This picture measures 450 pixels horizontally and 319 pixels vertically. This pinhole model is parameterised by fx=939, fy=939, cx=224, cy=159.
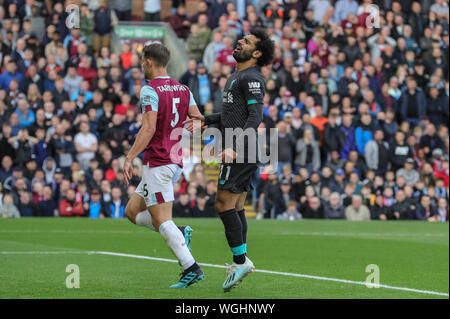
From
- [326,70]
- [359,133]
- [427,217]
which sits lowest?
[427,217]

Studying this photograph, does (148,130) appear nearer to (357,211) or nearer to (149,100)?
(149,100)

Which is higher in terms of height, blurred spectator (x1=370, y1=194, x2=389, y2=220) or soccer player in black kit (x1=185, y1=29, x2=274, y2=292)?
soccer player in black kit (x1=185, y1=29, x2=274, y2=292)

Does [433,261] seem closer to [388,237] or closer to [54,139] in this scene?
[388,237]

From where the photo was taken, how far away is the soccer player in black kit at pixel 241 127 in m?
9.39

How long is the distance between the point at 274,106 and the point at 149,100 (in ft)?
48.9

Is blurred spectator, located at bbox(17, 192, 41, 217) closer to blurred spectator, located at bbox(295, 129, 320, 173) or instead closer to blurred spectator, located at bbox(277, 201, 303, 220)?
blurred spectator, located at bbox(277, 201, 303, 220)

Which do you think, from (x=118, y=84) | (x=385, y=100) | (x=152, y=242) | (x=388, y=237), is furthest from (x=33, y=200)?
(x=385, y=100)

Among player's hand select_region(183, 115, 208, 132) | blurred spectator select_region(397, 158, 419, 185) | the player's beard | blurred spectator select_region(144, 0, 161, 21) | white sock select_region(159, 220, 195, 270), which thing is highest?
blurred spectator select_region(144, 0, 161, 21)

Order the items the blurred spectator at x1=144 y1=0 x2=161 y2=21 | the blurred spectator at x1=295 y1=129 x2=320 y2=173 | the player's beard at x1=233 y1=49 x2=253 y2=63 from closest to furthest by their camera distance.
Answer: the player's beard at x1=233 y1=49 x2=253 y2=63
the blurred spectator at x1=295 y1=129 x2=320 y2=173
the blurred spectator at x1=144 y1=0 x2=161 y2=21

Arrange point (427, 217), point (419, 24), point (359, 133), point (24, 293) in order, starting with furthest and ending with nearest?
1. point (419, 24)
2. point (359, 133)
3. point (427, 217)
4. point (24, 293)

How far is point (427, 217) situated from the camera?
23250mm

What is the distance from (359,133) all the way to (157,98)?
1609 cm

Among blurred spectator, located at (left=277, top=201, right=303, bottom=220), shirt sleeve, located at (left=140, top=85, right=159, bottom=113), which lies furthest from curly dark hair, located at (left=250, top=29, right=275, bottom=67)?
blurred spectator, located at (left=277, top=201, right=303, bottom=220)

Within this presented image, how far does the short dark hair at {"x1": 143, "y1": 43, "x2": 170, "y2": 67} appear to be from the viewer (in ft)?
31.1
